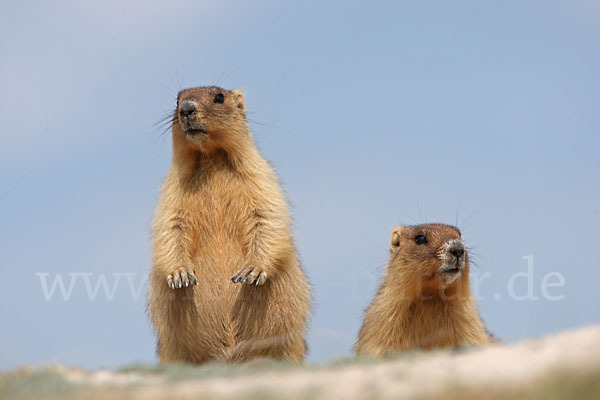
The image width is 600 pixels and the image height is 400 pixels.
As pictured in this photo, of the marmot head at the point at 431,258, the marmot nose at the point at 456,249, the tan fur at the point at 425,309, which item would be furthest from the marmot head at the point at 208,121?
the marmot nose at the point at 456,249

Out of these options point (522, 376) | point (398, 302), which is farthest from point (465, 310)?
point (522, 376)

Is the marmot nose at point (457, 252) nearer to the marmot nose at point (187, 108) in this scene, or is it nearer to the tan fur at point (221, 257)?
the tan fur at point (221, 257)

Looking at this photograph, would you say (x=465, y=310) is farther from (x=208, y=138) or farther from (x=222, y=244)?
(x=208, y=138)

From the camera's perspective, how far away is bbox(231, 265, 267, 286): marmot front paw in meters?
10.4

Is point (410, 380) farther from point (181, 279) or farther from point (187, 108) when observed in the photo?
point (187, 108)

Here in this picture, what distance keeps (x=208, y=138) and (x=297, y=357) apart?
3.06 m

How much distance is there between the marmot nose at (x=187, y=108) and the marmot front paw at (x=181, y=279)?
208 centimetres

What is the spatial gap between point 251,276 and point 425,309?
2.29 m

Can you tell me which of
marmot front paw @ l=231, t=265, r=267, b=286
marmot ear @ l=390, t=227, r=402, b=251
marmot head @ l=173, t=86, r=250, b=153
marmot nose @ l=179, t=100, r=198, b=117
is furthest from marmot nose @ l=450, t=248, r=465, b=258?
marmot nose @ l=179, t=100, r=198, b=117

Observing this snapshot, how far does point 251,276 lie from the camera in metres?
10.4

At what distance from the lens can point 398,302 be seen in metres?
10.9

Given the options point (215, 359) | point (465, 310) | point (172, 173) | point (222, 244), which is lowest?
point (215, 359)

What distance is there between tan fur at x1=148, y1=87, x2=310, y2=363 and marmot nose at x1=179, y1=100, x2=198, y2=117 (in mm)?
58

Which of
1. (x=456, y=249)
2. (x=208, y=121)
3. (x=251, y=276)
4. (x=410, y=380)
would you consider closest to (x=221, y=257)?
(x=251, y=276)
